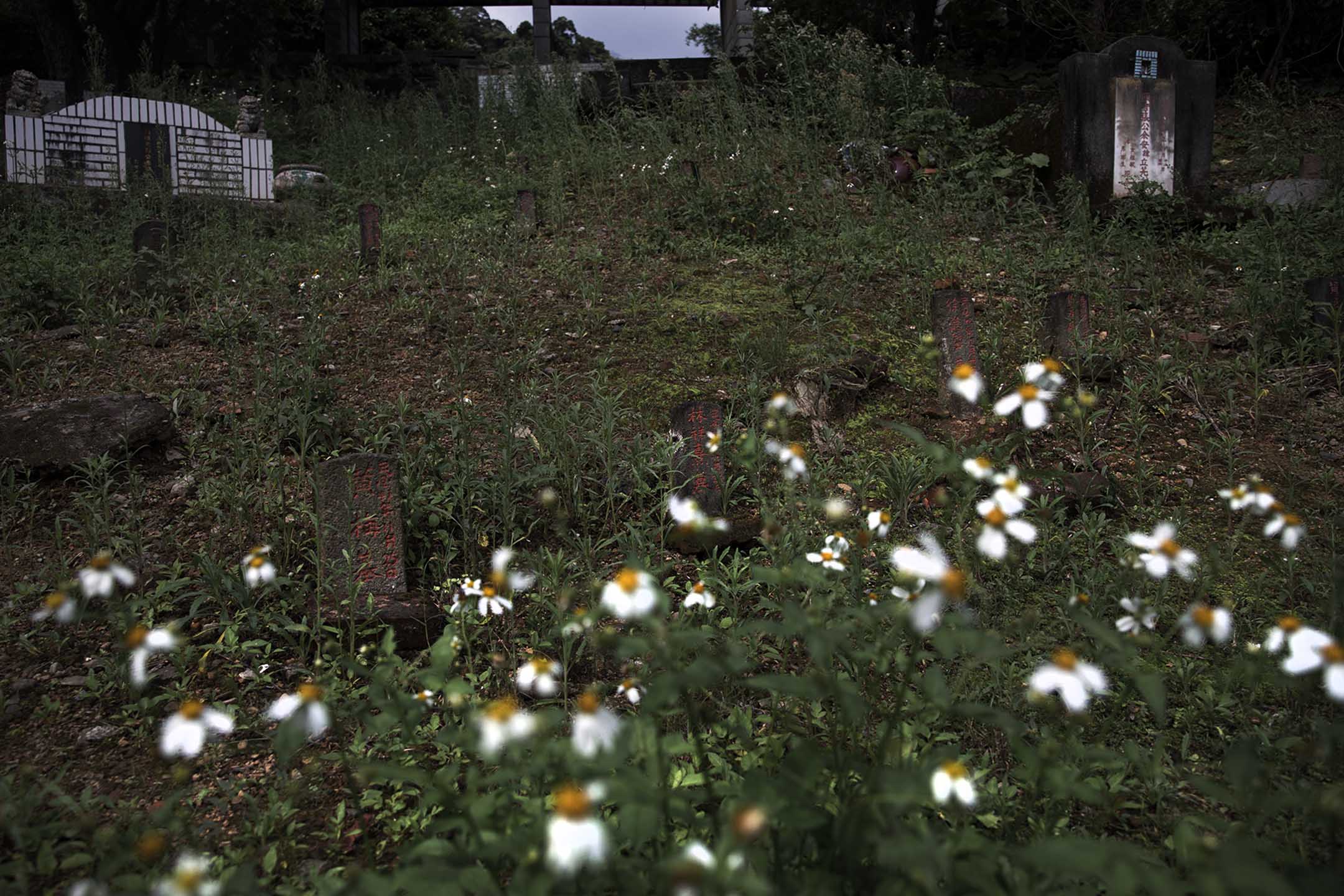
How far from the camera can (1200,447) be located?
3223 millimetres

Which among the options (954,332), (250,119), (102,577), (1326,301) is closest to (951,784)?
(102,577)

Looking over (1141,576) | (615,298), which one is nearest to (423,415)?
(615,298)

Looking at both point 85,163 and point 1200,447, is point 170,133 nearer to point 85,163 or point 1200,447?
point 85,163

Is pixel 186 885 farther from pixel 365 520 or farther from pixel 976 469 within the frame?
pixel 365 520

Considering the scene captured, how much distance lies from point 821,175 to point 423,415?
13.6 ft

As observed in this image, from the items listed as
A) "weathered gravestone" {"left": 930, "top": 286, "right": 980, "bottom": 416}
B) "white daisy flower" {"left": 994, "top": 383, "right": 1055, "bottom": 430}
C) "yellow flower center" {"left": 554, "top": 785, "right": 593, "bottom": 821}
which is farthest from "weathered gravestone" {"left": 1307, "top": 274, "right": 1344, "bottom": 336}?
"yellow flower center" {"left": 554, "top": 785, "right": 593, "bottom": 821}

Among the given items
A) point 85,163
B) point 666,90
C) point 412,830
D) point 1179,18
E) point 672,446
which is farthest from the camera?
point 1179,18

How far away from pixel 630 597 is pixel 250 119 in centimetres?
814

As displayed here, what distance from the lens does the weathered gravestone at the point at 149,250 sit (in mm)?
4641

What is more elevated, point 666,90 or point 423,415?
point 666,90

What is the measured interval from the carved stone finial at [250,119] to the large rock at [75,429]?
18.2 feet

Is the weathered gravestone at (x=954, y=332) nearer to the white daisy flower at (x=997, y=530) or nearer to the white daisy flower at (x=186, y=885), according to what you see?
the white daisy flower at (x=997, y=530)

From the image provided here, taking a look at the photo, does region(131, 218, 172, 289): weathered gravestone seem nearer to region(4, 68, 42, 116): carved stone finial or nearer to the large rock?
the large rock

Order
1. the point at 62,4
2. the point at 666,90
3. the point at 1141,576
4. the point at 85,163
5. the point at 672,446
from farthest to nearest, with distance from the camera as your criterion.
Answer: the point at 62,4, the point at 666,90, the point at 85,163, the point at 672,446, the point at 1141,576
